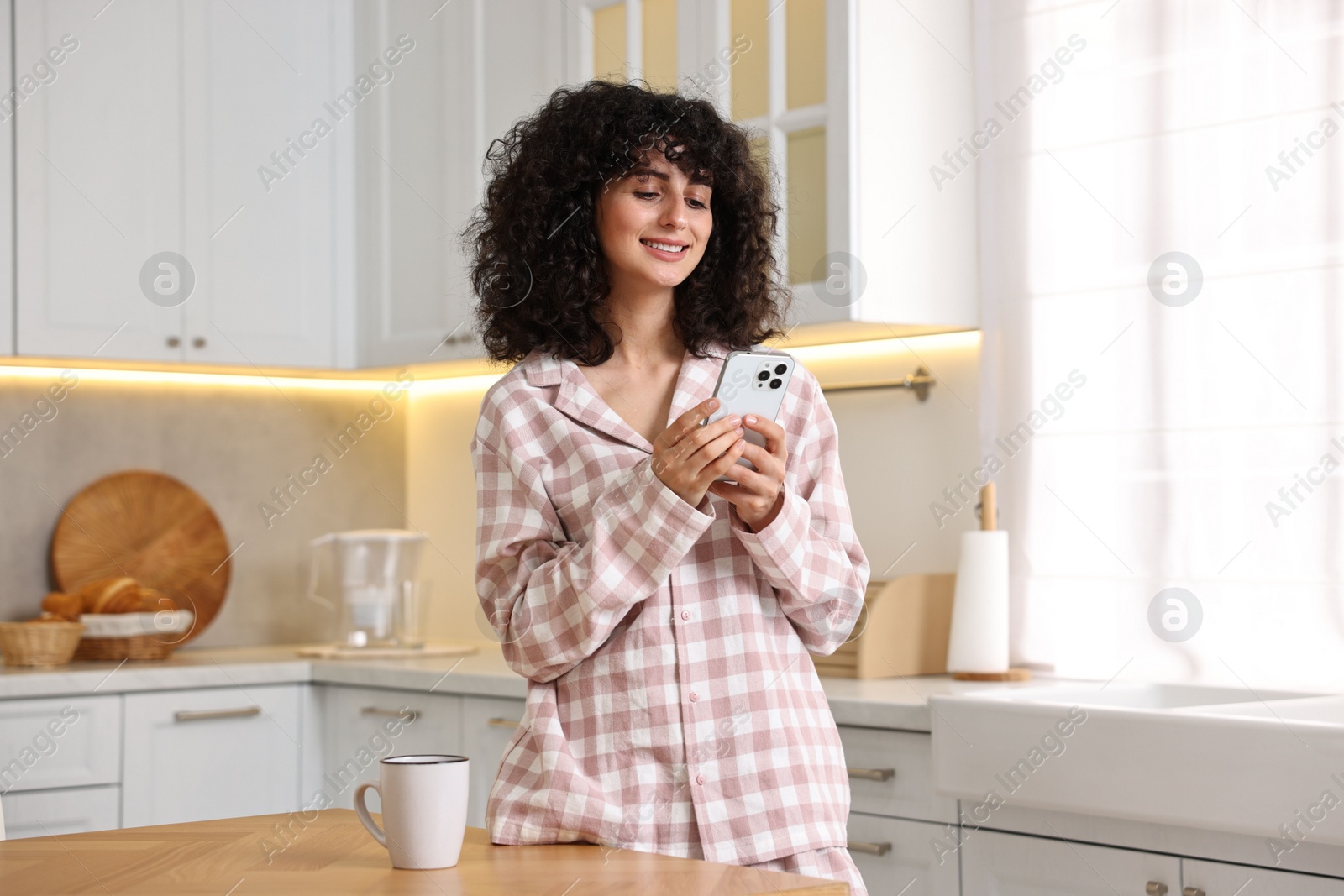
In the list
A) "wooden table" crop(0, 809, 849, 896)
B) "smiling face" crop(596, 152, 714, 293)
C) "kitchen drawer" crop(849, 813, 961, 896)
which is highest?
"smiling face" crop(596, 152, 714, 293)

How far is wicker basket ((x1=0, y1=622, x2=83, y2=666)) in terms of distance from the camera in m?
2.54

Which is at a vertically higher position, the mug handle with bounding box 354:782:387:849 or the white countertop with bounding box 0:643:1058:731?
the mug handle with bounding box 354:782:387:849

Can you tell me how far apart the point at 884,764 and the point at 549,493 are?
0.93 metres

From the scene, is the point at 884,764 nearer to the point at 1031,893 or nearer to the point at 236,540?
the point at 1031,893

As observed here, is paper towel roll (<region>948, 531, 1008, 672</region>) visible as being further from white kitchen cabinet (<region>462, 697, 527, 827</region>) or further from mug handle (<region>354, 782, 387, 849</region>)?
mug handle (<region>354, 782, 387, 849</region>)

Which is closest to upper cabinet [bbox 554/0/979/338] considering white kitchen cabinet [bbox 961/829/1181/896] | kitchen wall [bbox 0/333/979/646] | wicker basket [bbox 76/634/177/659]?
kitchen wall [bbox 0/333/979/646]

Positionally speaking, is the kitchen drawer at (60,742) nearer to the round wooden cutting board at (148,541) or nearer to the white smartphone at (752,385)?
the round wooden cutting board at (148,541)

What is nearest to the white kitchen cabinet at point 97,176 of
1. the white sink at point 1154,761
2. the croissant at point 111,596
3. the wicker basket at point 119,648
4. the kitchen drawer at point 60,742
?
the croissant at point 111,596

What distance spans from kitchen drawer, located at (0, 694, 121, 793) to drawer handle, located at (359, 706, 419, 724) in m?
0.44

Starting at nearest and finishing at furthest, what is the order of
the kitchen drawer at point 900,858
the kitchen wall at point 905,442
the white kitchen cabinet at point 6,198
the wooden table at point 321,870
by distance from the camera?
the wooden table at point 321,870
the kitchen drawer at point 900,858
the kitchen wall at point 905,442
the white kitchen cabinet at point 6,198

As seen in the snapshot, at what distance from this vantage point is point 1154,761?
151cm

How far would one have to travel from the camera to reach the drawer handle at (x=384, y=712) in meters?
2.55

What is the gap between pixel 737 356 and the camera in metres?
1.03

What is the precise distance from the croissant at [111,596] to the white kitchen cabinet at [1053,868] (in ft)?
5.72
